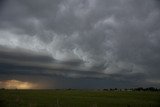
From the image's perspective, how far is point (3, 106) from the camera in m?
45.0

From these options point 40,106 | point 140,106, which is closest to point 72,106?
point 40,106

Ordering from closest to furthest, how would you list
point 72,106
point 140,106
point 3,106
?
point 3,106, point 72,106, point 140,106

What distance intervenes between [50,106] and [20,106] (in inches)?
209

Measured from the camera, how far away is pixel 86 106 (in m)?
50.2

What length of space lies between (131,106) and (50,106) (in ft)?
54.8

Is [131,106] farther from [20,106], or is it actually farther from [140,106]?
[20,106]

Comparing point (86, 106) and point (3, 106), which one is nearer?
point (3, 106)

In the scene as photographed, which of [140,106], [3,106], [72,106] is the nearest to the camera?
[3,106]

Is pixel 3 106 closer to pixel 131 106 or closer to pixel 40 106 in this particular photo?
pixel 40 106

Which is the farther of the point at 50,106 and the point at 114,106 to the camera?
the point at 114,106

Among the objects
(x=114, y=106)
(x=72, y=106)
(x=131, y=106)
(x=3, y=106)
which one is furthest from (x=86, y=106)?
(x=3, y=106)

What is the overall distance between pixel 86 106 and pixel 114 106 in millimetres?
6102

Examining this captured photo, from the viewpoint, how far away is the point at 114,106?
Result: 52.5m

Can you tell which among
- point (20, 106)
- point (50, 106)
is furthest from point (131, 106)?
point (20, 106)
